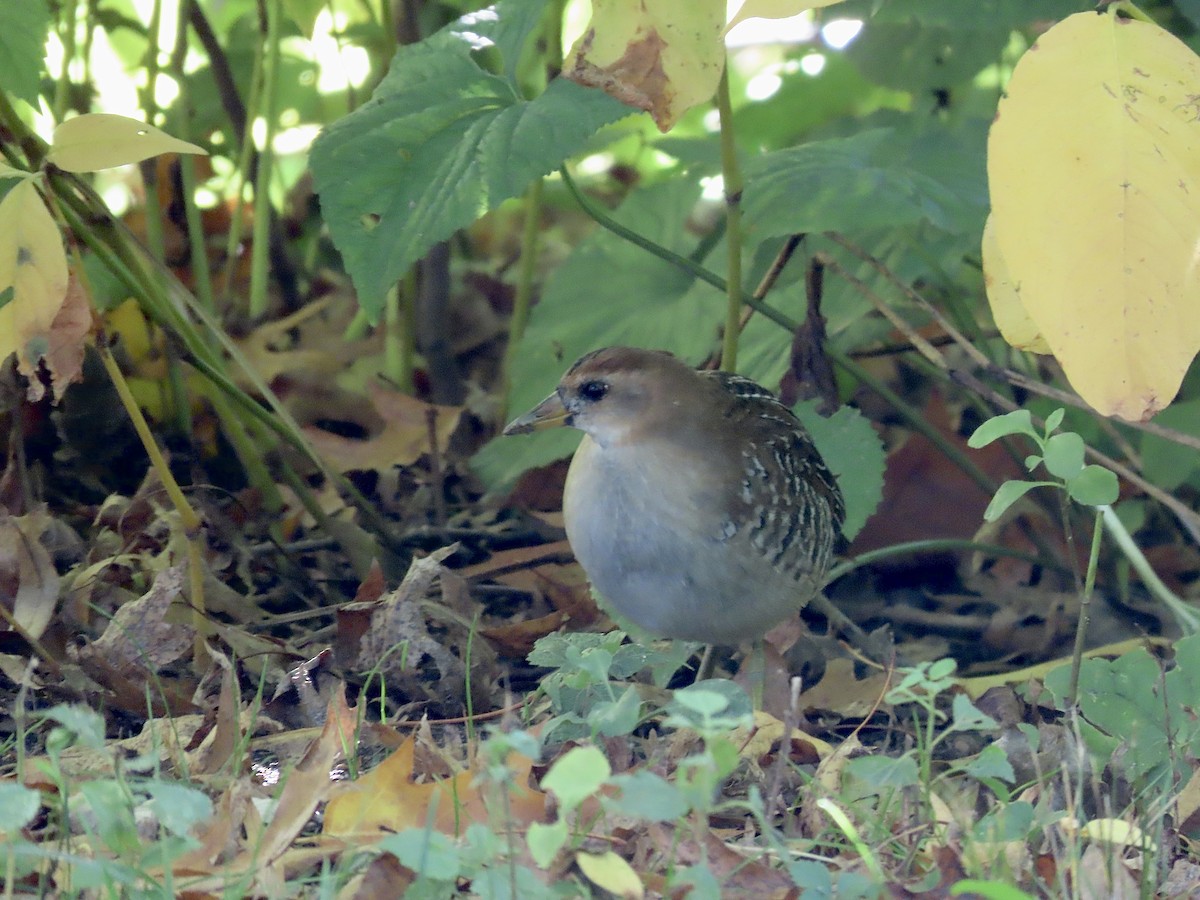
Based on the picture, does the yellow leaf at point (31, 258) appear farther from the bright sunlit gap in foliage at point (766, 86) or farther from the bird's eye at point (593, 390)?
the bright sunlit gap in foliage at point (766, 86)

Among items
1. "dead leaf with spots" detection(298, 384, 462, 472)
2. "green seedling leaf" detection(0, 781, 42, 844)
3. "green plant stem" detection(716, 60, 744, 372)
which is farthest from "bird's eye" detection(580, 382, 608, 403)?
"green seedling leaf" detection(0, 781, 42, 844)

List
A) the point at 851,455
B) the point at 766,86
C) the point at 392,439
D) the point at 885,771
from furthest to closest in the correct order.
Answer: the point at 766,86
the point at 392,439
the point at 851,455
the point at 885,771

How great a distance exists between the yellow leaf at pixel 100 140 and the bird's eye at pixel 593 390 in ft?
3.60

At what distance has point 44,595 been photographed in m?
2.61

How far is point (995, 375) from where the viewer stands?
307 centimetres

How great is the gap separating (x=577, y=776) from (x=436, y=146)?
59.2 inches

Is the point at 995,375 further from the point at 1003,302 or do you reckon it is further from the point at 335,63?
the point at 335,63

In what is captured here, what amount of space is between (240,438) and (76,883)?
179 cm

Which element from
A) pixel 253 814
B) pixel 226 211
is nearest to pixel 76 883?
pixel 253 814

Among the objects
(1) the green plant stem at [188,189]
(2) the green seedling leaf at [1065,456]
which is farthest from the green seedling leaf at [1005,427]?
(1) the green plant stem at [188,189]

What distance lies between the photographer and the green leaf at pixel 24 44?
237 centimetres

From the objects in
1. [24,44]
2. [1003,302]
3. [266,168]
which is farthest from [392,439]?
[1003,302]

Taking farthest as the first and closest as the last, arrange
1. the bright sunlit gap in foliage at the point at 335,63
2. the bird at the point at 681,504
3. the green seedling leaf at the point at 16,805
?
the bright sunlit gap in foliage at the point at 335,63, the bird at the point at 681,504, the green seedling leaf at the point at 16,805

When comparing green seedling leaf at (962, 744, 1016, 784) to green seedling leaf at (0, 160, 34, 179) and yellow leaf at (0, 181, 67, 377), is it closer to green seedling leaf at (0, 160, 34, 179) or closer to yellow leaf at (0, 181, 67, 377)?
yellow leaf at (0, 181, 67, 377)
